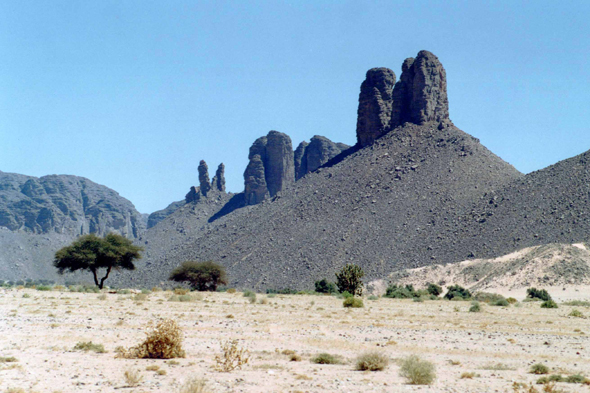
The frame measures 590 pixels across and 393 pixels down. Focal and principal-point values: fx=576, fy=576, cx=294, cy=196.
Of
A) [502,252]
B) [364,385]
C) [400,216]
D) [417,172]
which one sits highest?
[417,172]

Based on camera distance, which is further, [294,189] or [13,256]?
[13,256]

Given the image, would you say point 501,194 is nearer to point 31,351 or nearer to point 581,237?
point 581,237

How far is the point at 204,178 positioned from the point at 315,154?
118 feet

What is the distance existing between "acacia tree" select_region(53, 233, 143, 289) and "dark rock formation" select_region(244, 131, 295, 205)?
112059 mm

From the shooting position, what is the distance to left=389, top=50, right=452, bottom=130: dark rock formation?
111938 millimetres

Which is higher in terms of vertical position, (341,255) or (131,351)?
(341,255)

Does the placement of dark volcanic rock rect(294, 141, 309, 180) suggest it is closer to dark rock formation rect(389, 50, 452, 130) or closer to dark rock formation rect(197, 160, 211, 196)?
dark rock formation rect(197, 160, 211, 196)

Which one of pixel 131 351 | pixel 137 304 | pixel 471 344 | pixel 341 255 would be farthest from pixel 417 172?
pixel 131 351

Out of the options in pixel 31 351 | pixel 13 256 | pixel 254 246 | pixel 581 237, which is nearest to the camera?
pixel 31 351

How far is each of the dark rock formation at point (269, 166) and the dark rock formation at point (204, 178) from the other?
13.0 metres

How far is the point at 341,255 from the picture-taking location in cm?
7944

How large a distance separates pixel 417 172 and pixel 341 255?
2516cm

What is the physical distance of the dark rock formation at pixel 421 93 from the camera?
11194 cm

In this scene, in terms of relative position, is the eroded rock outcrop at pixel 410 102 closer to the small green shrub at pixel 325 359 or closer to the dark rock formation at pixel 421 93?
the dark rock formation at pixel 421 93
